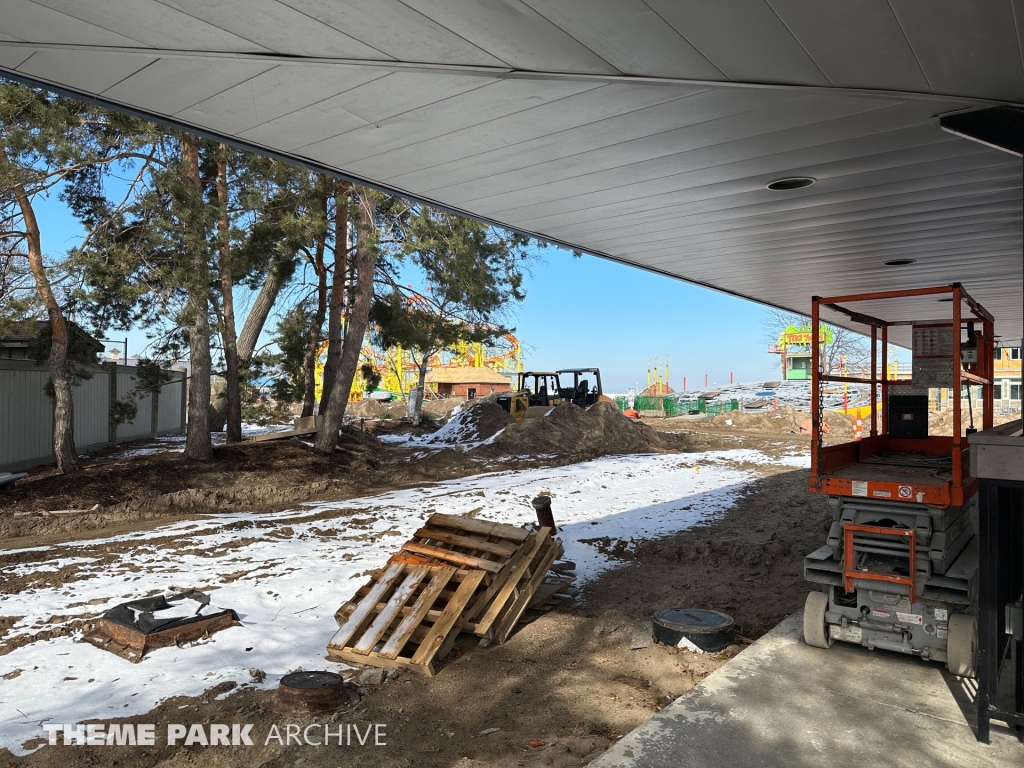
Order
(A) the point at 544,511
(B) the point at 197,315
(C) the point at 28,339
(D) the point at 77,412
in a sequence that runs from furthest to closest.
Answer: (D) the point at 77,412 < (C) the point at 28,339 < (B) the point at 197,315 < (A) the point at 544,511

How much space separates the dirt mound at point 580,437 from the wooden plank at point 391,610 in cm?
1323

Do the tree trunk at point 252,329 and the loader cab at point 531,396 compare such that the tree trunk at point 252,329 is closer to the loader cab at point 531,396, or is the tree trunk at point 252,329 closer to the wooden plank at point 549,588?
the loader cab at point 531,396

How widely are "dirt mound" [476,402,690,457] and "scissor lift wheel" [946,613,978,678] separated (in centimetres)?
1505

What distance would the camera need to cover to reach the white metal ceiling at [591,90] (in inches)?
117

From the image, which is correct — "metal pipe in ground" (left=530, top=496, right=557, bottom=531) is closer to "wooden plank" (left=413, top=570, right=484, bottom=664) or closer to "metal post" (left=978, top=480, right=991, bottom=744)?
"wooden plank" (left=413, top=570, right=484, bottom=664)

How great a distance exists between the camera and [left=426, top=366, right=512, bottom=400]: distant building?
186 feet

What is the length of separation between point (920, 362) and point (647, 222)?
9.53 feet

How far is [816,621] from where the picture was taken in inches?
207

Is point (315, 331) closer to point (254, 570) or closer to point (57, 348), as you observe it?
point (57, 348)

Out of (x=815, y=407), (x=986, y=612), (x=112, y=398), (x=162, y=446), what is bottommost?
(x=162, y=446)

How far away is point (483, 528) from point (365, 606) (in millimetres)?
1422

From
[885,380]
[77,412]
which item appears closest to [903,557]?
[885,380]

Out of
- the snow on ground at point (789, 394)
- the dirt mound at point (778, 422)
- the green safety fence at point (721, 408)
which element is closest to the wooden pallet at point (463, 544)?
the dirt mound at point (778, 422)

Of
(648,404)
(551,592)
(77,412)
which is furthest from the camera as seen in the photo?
(648,404)
